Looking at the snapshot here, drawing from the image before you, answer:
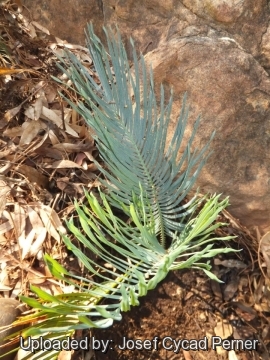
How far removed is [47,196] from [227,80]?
2.25 feet

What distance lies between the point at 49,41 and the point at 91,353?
114 centimetres

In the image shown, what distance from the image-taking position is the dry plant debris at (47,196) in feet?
4.23

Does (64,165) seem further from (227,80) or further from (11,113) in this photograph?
(227,80)

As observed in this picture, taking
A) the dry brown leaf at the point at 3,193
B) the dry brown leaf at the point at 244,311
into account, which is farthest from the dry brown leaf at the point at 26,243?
the dry brown leaf at the point at 244,311

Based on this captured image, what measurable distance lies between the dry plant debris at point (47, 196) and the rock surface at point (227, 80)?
0.14 metres

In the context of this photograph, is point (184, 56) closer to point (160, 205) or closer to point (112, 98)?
point (112, 98)

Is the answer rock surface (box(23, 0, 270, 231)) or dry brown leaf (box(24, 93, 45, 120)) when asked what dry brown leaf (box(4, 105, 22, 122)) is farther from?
rock surface (box(23, 0, 270, 231))

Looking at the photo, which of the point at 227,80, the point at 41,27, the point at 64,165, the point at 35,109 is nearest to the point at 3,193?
the point at 64,165

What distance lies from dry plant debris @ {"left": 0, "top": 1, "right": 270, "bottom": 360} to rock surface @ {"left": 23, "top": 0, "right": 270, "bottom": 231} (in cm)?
14

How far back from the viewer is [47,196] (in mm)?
1383

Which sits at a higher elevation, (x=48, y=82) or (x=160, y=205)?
(x=48, y=82)

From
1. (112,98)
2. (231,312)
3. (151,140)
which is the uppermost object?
(112,98)

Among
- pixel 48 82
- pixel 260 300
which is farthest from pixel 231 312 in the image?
pixel 48 82

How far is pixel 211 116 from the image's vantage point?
1294mm
